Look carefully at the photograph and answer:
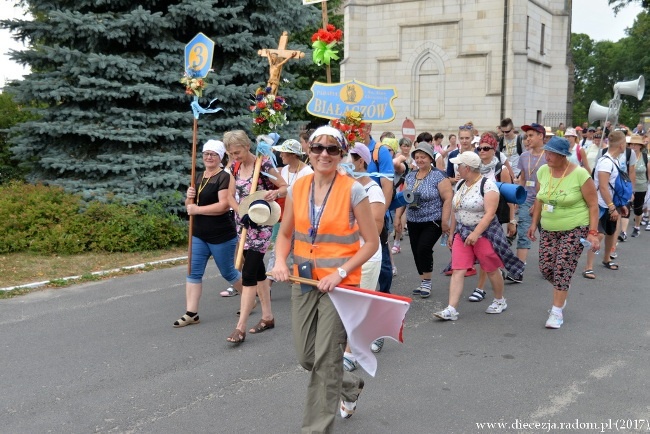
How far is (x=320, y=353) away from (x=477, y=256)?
3339 mm

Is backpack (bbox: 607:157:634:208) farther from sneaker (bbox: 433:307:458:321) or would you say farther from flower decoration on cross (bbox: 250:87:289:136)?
flower decoration on cross (bbox: 250:87:289:136)

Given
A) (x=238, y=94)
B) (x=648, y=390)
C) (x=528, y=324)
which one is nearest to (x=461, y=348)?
(x=528, y=324)

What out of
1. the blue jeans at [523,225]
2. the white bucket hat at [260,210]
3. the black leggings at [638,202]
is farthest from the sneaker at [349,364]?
the black leggings at [638,202]

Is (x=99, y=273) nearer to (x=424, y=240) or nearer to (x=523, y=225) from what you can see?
(x=424, y=240)

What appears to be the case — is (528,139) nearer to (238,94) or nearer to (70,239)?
(238,94)

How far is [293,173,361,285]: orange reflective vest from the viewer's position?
3699 mm

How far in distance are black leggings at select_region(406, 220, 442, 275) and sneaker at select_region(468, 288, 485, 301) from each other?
1.99ft

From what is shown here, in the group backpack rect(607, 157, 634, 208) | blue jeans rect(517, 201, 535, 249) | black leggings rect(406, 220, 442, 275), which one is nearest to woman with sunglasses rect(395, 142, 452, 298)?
black leggings rect(406, 220, 442, 275)

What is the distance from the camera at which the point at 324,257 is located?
373cm

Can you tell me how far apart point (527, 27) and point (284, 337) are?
27.7 metres

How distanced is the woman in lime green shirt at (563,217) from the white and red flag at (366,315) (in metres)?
3.12

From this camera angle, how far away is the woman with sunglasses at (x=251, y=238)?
585 centimetres

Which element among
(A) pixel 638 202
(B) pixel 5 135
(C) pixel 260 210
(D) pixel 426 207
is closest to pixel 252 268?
(C) pixel 260 210

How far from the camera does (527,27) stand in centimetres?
2952
